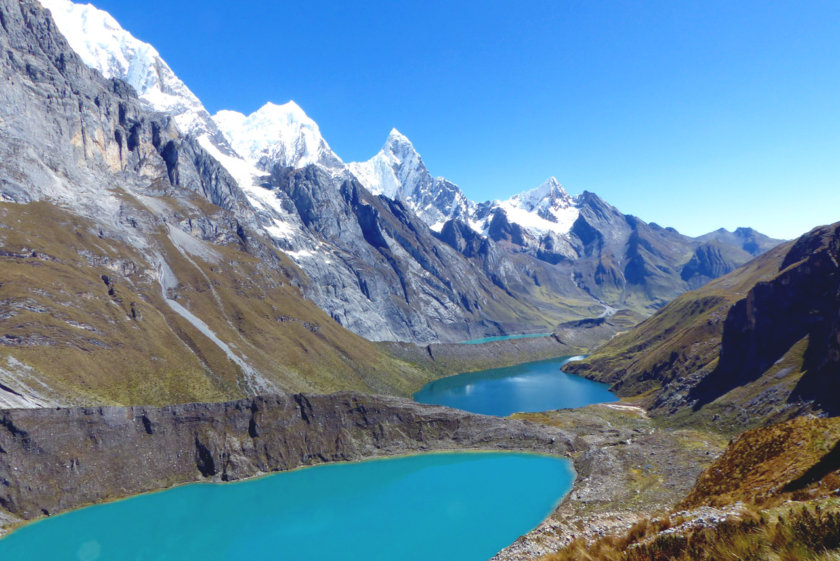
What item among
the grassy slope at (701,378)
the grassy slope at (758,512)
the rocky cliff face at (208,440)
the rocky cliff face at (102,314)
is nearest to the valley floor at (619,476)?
the grassy slope at (701,378)

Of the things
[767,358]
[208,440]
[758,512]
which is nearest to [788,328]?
[767,358]

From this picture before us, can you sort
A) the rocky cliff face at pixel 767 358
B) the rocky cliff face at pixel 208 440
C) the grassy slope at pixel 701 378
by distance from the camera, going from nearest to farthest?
the rocky cliff face at pixel 208 440 → the rocky cliff face at pixel 767 358 → the grassy slope at pixel 701 378

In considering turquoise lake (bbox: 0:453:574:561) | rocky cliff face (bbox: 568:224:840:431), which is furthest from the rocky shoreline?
rocky cliff face (bbox: 568:224:840:431)

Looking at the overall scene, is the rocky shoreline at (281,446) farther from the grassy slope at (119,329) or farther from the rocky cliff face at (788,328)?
the rocky cliff face at (788,328)

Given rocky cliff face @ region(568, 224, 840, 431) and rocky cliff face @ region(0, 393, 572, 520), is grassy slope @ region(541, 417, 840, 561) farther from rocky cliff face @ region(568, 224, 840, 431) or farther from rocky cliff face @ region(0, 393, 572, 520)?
rocky cliff face @ region(568, 224, 840, 431)

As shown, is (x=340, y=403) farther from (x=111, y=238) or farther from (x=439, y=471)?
(x=111, y=238)
